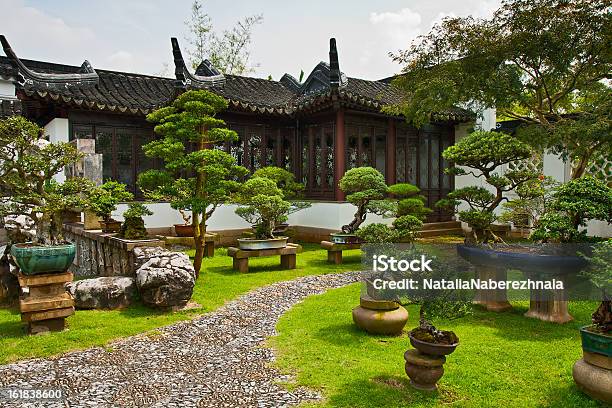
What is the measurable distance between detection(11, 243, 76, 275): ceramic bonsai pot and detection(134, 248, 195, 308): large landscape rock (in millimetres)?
934

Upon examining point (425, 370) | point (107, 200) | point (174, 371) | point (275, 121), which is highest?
point (275, 121)

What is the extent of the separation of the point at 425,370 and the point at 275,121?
9.44m

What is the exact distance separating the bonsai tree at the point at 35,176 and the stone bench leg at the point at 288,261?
12.7 ft

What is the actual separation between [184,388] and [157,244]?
302 centimetres

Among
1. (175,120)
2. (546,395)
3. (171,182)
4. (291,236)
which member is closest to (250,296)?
(171,182)

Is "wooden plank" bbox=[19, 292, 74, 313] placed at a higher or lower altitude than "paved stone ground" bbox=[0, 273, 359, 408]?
higher

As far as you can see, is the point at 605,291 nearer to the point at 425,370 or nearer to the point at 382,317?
the point at 425,370

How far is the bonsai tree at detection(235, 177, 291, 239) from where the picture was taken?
25.5 ft

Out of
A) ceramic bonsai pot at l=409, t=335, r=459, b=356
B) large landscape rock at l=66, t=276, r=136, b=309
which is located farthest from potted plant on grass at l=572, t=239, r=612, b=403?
large landscape rock at l=66, t=276, r=136, b=309

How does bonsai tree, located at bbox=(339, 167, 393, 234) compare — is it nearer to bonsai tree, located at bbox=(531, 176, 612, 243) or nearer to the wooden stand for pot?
bonsai tree, located at bbox=(531, 176, 612, 243)

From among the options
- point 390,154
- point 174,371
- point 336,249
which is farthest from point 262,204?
point 390,154

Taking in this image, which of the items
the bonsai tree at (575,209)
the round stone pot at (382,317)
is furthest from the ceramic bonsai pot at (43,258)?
the bonsai tree at (575,209)

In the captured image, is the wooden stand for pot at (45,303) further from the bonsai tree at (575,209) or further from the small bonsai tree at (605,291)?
the bonsai tree at (575,209)

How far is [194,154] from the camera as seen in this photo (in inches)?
249
